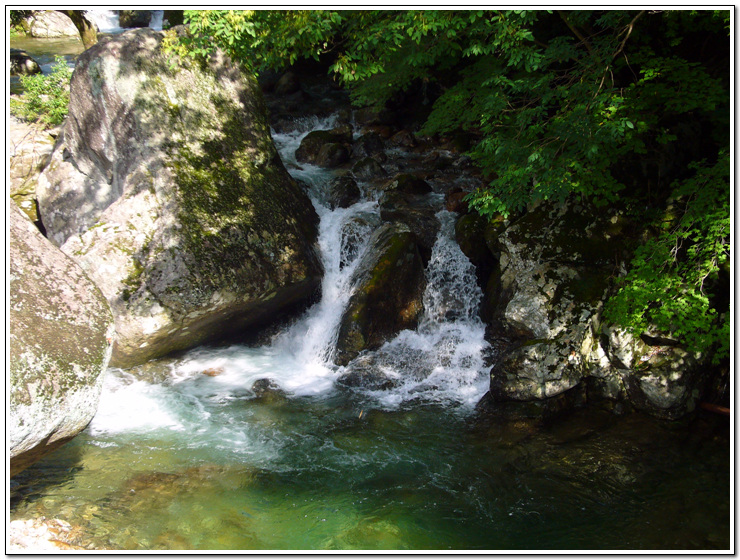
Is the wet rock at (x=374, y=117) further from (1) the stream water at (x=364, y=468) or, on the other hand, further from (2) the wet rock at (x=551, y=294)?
(1) the stream water at (x=364, y=468)

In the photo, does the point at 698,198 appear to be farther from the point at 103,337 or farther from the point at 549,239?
the point at 103,337

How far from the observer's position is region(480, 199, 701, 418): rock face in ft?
21.8

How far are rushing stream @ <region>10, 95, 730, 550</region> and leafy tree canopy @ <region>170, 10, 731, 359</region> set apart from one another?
1.73 meters

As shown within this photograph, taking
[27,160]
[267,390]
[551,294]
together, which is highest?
[27,160]

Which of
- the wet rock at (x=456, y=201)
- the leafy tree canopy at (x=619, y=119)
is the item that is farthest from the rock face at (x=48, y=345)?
the wet rock at (x=456, y=201)

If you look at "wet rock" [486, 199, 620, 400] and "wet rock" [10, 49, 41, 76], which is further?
"wet rock" [10, 49, 41, 76]

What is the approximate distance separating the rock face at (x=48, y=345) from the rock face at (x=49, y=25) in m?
17.5

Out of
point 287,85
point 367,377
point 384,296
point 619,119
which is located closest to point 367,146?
point 287,85

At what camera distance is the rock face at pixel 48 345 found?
13.2 ft

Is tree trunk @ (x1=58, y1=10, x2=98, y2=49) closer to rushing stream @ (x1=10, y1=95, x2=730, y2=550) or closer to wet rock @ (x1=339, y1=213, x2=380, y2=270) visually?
wet rock @ (x1=339, y1=213, x2=380, y2=270)

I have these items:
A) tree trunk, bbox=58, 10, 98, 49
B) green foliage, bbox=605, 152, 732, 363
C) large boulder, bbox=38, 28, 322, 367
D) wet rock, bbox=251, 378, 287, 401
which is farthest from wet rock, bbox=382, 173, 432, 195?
tree trunk, bbox=58, 10, 98, 49

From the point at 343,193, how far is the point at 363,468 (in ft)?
21.3

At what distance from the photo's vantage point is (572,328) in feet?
23.9

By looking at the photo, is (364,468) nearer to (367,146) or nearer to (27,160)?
(27,160)
